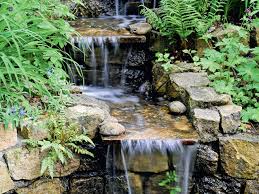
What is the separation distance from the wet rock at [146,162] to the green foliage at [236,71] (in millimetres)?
884

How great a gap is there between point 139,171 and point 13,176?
3.73 feet

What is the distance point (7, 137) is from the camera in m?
3.38

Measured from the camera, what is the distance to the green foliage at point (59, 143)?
11.1ft

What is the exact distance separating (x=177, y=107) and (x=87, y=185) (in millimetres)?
1259

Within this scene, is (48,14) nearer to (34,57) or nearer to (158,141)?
(34,57)

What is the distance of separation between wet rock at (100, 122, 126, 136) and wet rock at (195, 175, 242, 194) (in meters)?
0.93

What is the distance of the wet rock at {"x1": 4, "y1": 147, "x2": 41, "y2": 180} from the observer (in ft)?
11.1

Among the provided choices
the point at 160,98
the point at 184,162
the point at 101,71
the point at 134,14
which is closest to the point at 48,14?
the point at 101,71

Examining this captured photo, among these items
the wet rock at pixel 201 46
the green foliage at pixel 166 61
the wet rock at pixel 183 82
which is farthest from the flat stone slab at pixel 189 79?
the wet rock at pixel 201 46

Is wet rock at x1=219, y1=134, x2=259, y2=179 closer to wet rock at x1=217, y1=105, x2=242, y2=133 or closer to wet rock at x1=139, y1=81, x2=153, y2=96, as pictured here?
wet rock at x1=217, y1=105, x2=242, y2=133

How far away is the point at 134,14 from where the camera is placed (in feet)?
23.0

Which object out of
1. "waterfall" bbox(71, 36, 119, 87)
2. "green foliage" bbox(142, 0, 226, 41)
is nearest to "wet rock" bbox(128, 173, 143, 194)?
"waterfall" bbox(71, 36, 119, 87)

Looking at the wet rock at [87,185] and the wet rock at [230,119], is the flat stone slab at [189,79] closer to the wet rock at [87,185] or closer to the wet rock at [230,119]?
the wet rock at [230,119]

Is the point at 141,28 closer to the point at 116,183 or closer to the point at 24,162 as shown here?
the point at 116,183
